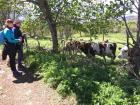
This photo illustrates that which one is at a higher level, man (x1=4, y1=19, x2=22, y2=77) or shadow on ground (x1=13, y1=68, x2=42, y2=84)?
man (x1=4, y1=19, x2=22, y2=77)

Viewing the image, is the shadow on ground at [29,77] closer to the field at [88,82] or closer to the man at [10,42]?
the field at [88,82]

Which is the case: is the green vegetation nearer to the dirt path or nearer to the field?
the field

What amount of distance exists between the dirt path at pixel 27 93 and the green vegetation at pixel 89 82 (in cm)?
24

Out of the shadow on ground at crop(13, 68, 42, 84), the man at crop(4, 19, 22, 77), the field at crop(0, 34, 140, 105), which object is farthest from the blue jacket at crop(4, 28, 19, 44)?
the field at crop(0, 34, 140, 105)

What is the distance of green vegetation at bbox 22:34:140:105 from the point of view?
956cm

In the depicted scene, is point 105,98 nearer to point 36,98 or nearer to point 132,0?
point 36,98

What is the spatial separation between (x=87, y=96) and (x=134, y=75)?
351cm

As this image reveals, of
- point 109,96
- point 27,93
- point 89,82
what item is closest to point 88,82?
point 89,82

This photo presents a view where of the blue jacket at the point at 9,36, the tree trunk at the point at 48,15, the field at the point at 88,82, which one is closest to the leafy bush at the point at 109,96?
the field at the point at 88,82

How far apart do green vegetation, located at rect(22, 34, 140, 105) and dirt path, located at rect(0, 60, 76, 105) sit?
24 cm

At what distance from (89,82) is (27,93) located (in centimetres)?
218

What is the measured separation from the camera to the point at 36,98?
37.5ft

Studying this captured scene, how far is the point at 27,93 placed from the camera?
12008 millimetres

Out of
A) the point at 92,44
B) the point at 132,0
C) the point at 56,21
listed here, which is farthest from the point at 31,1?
the point at 132,0
